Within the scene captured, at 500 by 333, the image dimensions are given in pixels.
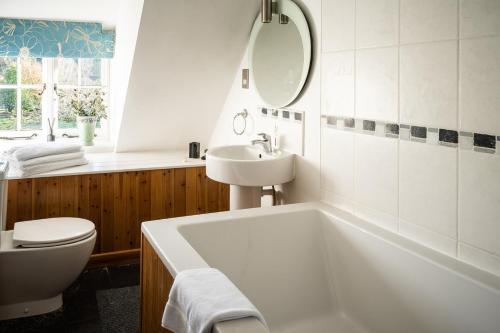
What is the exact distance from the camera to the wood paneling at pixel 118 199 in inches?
122

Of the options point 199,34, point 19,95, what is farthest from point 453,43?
point 19,95

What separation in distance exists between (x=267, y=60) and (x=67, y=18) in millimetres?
1760

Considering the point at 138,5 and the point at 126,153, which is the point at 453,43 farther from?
the point at 126,153

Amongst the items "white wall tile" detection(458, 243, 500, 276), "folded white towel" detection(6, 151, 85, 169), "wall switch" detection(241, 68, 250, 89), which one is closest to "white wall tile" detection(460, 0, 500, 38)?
"white wall tile" detection(458, 243, 500, 276)

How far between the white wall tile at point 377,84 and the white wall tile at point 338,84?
53 millimetres

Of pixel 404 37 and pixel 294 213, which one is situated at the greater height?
pixel 404 37

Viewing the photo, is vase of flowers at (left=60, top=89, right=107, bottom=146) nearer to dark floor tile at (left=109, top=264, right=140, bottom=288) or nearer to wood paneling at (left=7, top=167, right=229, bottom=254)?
wood paneling at (left=7, top=167, right=229, bottom=254)

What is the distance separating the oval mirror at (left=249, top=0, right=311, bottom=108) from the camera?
2580 millimetres

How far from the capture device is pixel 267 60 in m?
2.96

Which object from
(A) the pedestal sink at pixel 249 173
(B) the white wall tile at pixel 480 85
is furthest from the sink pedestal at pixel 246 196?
(B) the white wall tile at pixel 480 85

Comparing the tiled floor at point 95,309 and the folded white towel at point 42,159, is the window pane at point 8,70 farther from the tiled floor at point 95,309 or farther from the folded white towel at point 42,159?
the tiled floor at point 95,309

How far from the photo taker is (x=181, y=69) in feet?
10.8

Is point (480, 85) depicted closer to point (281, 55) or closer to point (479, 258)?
point (479, 258)

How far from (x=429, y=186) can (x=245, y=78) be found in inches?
69.8
